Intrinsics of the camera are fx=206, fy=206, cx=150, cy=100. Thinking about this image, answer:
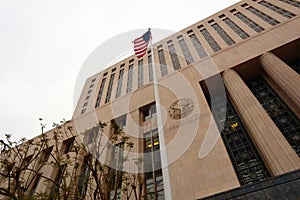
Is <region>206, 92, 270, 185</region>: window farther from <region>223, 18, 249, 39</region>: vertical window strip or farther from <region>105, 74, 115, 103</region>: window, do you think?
<region>105, 74, 115, 103</region>: window

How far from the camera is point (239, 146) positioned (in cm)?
1339

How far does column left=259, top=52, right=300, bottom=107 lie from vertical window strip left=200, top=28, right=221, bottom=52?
7.45 m

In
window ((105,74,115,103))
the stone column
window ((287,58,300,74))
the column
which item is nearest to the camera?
the stone column

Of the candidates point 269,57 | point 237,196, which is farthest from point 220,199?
point 269,57

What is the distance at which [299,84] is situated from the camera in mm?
12703

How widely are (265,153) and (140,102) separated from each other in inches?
488

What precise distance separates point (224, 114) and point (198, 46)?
42.6 ft

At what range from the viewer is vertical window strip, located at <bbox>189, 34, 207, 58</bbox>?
2428cm

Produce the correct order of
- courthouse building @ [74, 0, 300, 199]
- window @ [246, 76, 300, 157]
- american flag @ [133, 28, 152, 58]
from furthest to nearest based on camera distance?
1. american flag @ [133, 28, 152, 58]
2. window @ [246, 76, 300, 157]
3. courthouse building @ [74, 0, 300, 199]

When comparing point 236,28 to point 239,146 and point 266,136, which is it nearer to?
point 239,146

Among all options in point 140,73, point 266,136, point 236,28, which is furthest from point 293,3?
point 266,136

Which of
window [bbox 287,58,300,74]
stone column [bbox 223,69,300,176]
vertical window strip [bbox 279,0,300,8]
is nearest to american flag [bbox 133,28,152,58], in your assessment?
stone column [bbox 223,69,300,176]

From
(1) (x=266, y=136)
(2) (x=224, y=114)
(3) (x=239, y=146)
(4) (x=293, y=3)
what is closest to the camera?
(1) (x=266, y=136)

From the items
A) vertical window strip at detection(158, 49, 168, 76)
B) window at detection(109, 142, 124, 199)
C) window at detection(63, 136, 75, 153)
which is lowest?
window at detection(109, 142, 124, 199)
